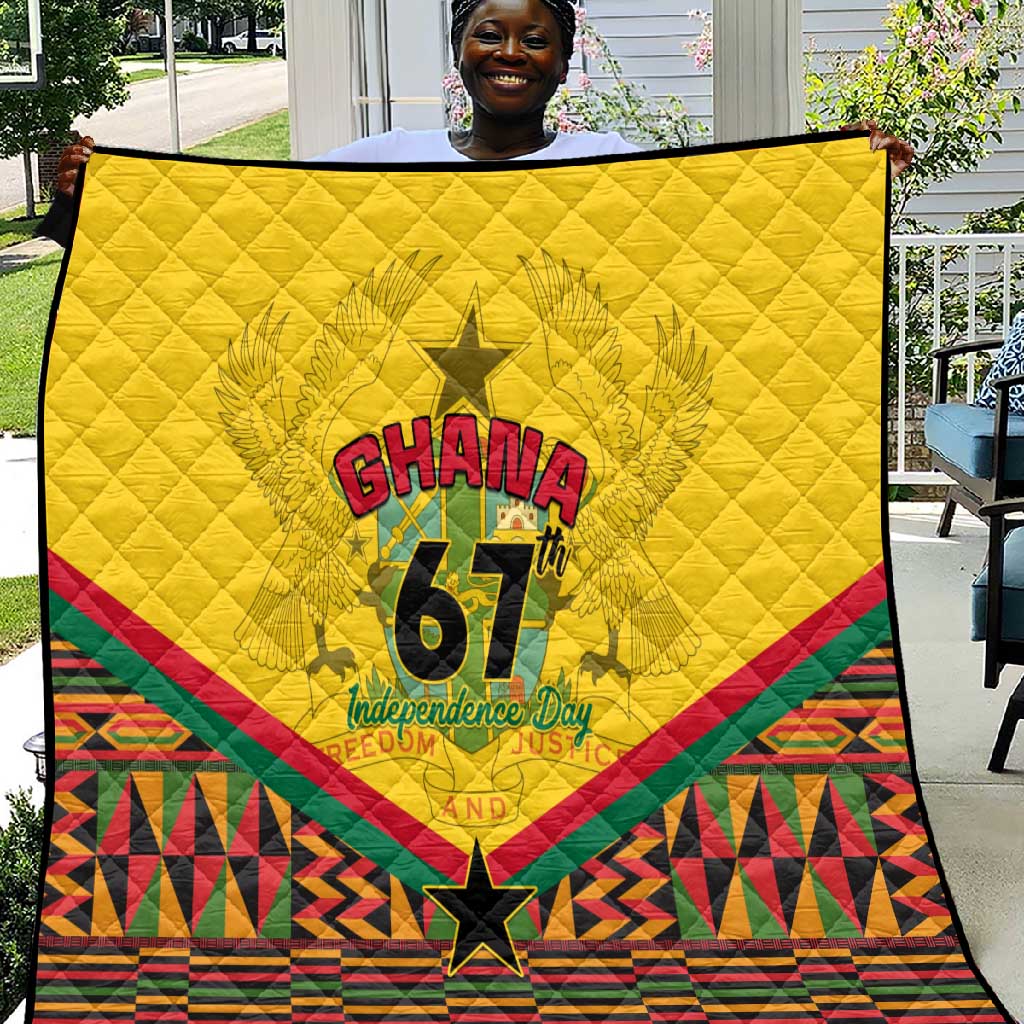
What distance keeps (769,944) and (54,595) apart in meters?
1.06

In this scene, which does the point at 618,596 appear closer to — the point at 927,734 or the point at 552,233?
the point at 552,233

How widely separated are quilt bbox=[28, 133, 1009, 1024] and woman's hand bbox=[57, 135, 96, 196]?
0.9 inches

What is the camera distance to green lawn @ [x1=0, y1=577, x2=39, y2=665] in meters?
4.63

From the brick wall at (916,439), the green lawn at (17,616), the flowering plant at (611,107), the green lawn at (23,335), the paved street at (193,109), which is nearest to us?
the flowering plant at (611,107)

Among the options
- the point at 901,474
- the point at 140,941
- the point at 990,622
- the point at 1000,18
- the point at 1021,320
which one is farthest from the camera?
the point at 1000,18

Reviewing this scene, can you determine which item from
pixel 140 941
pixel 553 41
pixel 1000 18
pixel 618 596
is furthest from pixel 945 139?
pixel 140 941

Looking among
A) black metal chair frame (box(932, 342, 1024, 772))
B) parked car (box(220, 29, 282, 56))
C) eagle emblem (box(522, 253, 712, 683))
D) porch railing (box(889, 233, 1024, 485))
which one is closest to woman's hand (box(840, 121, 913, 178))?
eagle emblem (box(522, 253, 712, 683))

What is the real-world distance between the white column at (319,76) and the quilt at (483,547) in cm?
114

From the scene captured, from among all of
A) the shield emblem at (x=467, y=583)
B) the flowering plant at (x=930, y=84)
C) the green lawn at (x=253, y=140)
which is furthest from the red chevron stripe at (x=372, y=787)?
the flowering plant at (x=930, y=84)

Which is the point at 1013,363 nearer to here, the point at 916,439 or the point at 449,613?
the point at 916,439

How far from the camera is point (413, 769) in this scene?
1898 millimetres

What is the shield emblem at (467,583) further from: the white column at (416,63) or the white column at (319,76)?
the white column at (416,63)

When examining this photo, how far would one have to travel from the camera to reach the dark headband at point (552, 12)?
222cm

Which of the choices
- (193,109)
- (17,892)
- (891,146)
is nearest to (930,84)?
(193,109)
